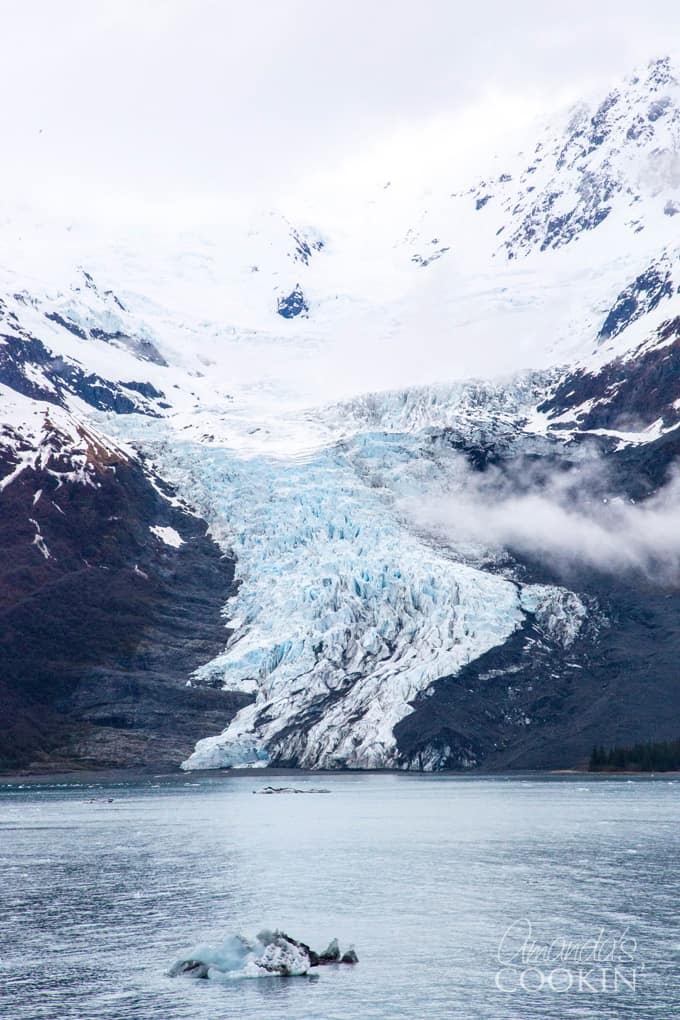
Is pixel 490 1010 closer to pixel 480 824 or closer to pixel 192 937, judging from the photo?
pixel 192 937

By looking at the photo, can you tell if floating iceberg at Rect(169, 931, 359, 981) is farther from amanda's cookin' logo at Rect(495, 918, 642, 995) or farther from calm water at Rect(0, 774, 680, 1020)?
amanda's cookin' logo at Rect(495, 918, 642, 995)

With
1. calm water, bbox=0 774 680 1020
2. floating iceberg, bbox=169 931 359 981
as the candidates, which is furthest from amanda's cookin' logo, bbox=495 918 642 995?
floating iceberg, bbox=169 931 359 981

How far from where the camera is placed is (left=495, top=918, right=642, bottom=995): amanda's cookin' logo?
6238 cm

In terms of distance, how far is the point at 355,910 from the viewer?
82.9 m

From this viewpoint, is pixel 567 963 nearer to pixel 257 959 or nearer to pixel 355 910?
pixel 257 959

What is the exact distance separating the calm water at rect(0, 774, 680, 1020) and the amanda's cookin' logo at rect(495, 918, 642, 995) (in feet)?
0.63

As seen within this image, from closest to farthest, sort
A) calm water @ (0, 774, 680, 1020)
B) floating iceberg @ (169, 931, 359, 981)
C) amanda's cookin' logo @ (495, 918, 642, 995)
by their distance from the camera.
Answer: calm water @ (0, 774, 680, 1020) → amanda's cookin' logo @ (495, 918, 642, 995) → floating iceberg @ (169, 931, 359, 981)

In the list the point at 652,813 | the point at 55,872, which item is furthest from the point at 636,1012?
the point at 652,813

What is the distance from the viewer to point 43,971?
222ft

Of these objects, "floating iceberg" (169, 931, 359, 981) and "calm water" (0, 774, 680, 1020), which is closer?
"calm water" (0, 774, 680, 1020)

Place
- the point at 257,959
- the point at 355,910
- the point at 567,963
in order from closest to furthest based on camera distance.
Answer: the point at 567,963
the point at 257,959
the point at 355,910

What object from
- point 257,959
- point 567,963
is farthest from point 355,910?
point 567,963

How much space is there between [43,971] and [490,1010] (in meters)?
23.3

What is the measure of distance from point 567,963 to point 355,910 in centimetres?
→ 1945
